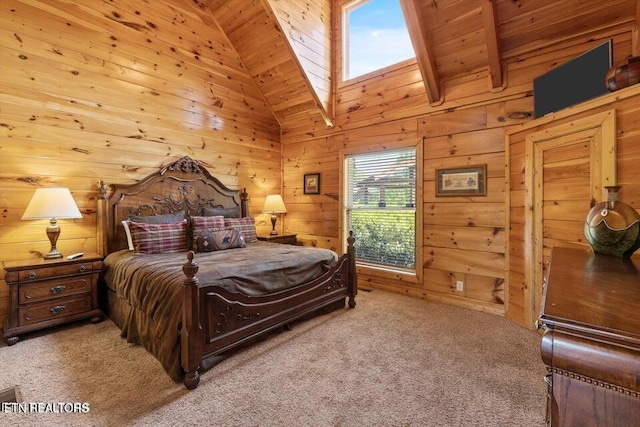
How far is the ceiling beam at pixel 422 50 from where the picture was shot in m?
2.87

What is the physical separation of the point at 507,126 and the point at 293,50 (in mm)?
2643

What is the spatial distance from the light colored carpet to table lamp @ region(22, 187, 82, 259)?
83cm

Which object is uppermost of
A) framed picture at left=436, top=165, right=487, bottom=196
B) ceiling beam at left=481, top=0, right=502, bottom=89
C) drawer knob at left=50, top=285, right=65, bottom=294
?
ceiling beam at left=481, top=0, right=502, bottom=89

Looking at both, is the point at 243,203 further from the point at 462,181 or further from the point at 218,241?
the point at 462,181

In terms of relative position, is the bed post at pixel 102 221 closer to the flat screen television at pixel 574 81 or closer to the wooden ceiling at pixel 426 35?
the wooden ceiling at pixel 426 35

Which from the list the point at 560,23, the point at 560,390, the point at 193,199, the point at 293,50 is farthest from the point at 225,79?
the point at 560,390

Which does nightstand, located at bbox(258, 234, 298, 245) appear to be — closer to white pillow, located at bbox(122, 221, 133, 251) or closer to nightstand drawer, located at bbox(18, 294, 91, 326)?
white pillow, located at bbox(122, 221, 133, 251)

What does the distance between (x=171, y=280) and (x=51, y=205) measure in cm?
149

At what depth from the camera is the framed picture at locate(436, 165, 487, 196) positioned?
315 cm

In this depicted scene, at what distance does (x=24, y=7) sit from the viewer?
8.94 ft

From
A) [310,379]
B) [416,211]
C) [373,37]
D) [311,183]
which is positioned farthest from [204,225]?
[373,37]

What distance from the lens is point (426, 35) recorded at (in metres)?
3.09

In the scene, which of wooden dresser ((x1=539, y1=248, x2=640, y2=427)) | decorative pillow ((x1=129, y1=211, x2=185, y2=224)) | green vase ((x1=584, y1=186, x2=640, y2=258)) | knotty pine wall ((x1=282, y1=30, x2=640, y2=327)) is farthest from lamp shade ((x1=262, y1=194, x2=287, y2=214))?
wooden dresser ((x1=539, y1=248, x2=640, y2=427))

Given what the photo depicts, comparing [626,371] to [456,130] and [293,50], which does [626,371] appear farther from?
[293,50]
